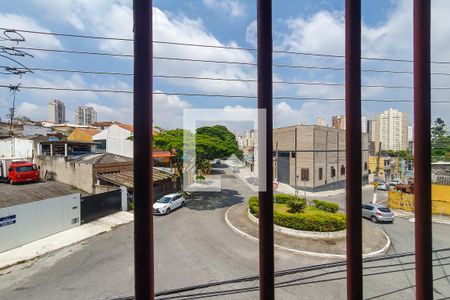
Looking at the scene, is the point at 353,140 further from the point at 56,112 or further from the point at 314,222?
the point at 56,112

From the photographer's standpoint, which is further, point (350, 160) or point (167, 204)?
point (167, 204)

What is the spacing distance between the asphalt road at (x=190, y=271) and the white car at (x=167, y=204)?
8.92ft

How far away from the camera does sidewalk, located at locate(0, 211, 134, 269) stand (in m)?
8.92

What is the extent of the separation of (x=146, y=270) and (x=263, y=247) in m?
0.65

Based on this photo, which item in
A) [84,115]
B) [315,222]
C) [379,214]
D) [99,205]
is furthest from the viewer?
[84,115]

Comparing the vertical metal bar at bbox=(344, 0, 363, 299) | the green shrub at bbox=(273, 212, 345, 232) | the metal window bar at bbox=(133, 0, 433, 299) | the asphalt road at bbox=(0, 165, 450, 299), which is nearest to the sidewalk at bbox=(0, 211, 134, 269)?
the asphalt road at bbox=(0, 165, 450, 299)

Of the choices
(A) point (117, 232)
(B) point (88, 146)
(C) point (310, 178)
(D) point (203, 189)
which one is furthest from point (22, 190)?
(C) point (310, 178)

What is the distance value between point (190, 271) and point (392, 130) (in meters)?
52.8

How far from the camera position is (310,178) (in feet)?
87.6

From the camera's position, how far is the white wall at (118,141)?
29.1m

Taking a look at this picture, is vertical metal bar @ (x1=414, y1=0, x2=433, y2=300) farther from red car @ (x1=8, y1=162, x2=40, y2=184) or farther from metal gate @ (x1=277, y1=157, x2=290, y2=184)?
metal gate @ (x1=277, y1=157, x2=290, y2=184)

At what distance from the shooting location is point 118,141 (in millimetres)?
29578

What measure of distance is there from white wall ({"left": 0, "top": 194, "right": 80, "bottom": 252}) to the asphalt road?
6.42ft

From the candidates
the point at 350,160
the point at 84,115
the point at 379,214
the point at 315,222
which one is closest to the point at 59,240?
the point at 315,222
